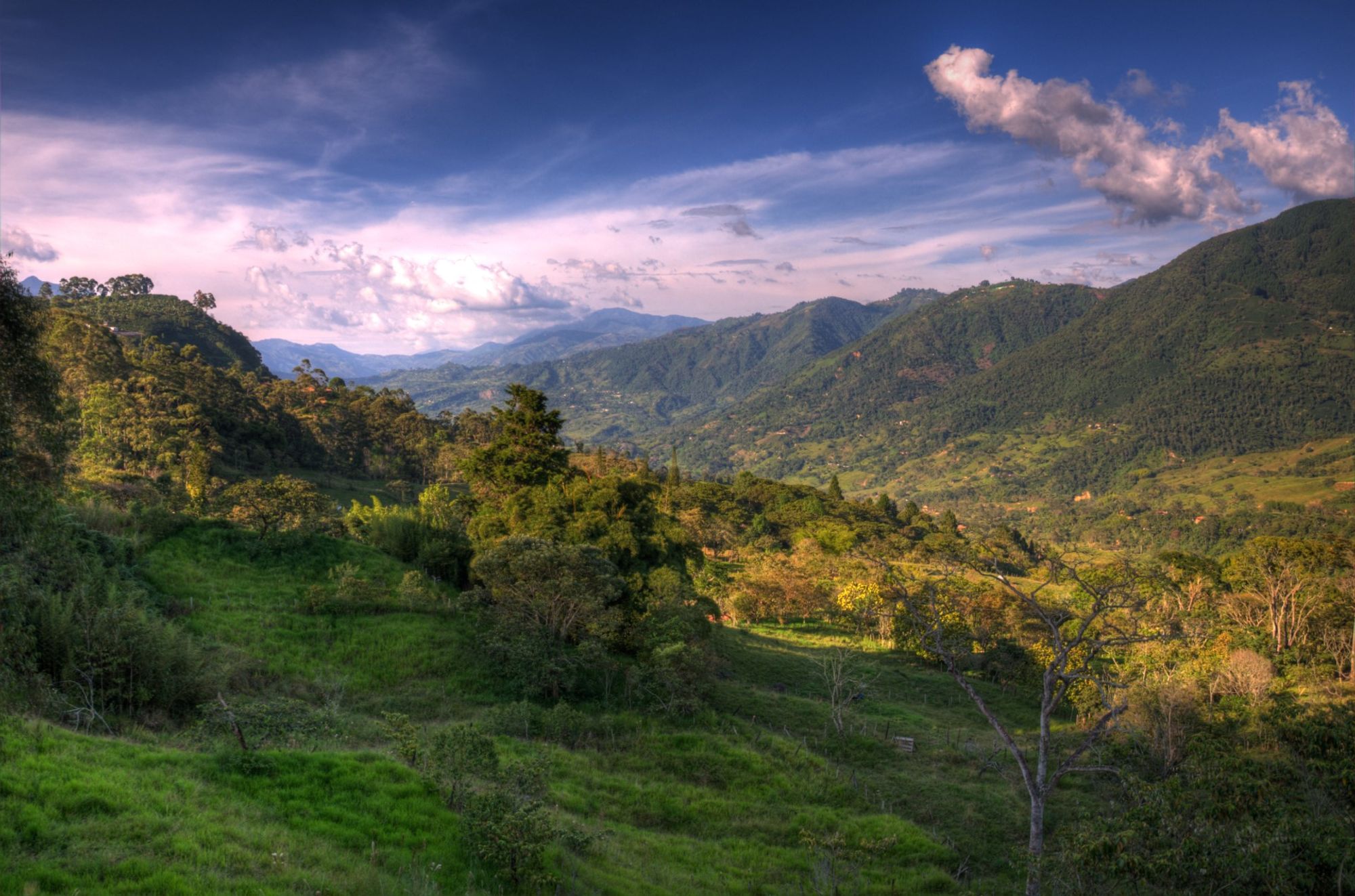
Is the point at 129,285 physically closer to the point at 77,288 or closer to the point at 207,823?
the point at 77,288

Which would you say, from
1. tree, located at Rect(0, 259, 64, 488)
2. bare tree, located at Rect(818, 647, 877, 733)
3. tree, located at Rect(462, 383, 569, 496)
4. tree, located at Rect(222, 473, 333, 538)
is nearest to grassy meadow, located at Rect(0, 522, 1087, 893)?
bare tree, located at Rect(818, 647, 877, 733)

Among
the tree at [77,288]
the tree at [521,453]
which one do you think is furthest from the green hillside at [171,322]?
the tree at [521,453]

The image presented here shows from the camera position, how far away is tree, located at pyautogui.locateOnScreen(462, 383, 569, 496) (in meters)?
31.1

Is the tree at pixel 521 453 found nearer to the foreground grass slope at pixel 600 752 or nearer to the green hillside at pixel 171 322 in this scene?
the foreground grass slope at pixel 600 752

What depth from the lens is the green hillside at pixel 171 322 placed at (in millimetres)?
96938

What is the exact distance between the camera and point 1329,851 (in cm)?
928

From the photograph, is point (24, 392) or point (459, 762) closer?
point (24, 392)

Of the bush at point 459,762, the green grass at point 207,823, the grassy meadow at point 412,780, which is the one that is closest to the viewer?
the green grass at point 207,823

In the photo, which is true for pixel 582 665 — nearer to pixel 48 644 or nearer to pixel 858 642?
pixel 48 644

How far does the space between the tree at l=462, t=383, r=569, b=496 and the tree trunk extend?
77.5 feet

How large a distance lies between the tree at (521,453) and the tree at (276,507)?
7.59m

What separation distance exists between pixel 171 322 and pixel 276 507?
10385 centimetres

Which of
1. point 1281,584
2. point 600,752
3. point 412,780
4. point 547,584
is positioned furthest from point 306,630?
point 1281,584

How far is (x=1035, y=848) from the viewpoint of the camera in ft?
35.5
